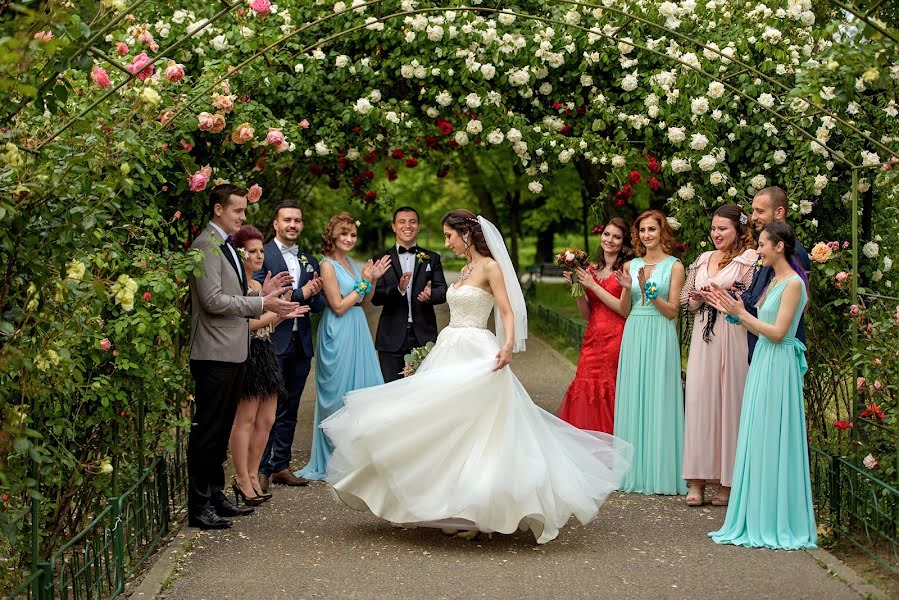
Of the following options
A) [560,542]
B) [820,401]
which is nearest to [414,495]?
[560,542]

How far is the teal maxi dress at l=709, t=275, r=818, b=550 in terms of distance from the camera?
6570 mm

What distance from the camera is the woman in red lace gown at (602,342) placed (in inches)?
339

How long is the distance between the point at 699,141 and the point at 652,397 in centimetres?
193

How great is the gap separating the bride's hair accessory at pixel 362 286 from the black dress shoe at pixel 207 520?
85.8 inches

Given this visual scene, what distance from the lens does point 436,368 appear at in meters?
6.86

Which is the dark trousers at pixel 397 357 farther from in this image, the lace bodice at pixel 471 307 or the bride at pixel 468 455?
the bride at pixel 468 455

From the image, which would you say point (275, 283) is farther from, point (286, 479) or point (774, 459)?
point (774, 459)

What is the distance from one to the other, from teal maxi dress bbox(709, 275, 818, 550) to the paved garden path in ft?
0.64

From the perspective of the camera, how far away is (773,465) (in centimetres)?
659

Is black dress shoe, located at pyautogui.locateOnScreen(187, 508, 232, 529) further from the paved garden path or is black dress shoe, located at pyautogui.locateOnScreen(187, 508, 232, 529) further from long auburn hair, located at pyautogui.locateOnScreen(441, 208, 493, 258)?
long auburn hair, located at pyautogui.locateOnScreen(441, 208, 493, 258)

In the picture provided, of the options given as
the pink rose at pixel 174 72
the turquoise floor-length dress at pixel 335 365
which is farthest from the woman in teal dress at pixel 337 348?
the pink rose at pixel 174 72

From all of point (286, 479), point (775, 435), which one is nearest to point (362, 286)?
point (286, 479)

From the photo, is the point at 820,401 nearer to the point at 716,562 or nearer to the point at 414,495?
the point at 716,562

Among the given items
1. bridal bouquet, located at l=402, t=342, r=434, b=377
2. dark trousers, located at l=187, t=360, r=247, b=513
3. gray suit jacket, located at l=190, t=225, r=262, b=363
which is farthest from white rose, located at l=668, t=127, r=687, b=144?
dark trousers, located at l=187, t=360, r=247, b=513
